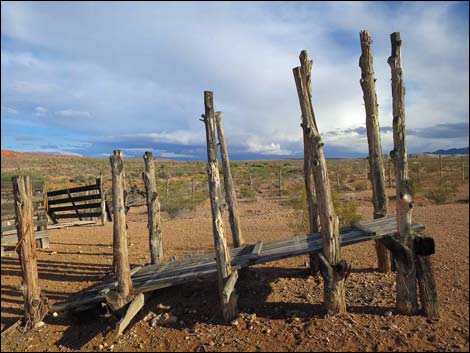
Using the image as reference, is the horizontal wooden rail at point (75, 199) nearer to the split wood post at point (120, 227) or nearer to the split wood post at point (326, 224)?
the split wood post at point (120, 227)

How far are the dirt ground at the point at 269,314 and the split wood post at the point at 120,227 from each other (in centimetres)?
52

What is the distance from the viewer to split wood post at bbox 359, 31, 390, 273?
5.74 m

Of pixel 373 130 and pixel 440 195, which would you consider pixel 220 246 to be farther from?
pixel 440 195

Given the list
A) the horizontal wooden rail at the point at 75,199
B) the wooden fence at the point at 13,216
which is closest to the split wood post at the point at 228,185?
the wooden fence at the point at 13,216

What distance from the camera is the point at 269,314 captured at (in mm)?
4832

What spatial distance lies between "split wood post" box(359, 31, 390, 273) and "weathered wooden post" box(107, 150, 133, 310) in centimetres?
409

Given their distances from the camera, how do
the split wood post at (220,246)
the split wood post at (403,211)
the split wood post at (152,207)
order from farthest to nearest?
the split wood post at (152,207) → the split wood post at (220,246) → the split wood post at (403,211)

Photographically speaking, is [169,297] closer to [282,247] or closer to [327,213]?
[282,247]

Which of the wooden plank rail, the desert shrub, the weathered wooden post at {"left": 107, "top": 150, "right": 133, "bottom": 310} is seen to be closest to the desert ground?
the wooden plank rail

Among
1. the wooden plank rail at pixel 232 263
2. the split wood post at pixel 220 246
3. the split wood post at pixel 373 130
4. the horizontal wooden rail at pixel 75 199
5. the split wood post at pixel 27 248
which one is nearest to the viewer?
→ the split wood post at pixel 220 246

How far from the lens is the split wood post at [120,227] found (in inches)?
197

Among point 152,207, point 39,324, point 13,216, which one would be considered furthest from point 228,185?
point 13,216

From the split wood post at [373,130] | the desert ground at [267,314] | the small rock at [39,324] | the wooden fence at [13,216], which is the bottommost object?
the small rock at [39,324]

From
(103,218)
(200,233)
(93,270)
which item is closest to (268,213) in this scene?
(200,233)
